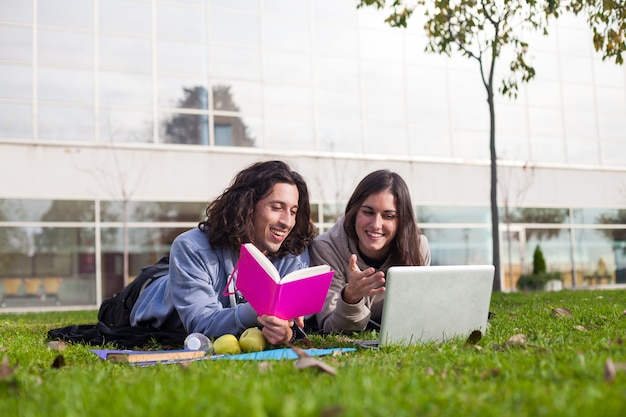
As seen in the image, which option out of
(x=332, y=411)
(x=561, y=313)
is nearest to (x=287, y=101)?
(x=561, y=313)

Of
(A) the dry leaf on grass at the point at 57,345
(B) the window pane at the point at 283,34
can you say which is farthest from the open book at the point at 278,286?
(B) the window pane at the point at 283,34

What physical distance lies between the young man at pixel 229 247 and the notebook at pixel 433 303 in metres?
0.95

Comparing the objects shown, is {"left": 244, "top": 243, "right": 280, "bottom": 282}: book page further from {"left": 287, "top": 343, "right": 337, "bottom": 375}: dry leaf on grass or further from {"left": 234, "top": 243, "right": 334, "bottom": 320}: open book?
{"left": 287, "top": 343, "right": 337, "bottom": 375}: dry leaf on grass

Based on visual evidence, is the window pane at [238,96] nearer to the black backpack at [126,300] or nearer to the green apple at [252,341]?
the black backpack at [126,300]

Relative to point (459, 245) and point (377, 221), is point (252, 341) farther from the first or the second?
point (459, 245)

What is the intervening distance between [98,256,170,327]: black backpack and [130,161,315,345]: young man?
325mm

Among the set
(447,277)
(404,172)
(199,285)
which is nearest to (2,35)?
(404,172)

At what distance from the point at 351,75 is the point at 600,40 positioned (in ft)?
36.4

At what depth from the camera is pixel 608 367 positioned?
2734mm

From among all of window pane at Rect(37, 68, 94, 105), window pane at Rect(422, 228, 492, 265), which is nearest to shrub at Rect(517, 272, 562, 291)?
window pane at Rect(422, 228, 492, 265)

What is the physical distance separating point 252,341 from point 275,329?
0.21m

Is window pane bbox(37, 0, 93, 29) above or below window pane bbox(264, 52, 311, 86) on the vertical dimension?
above

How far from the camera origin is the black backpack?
20.1 ft

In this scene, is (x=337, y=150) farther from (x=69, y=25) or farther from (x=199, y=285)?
(x=199, y=285)
